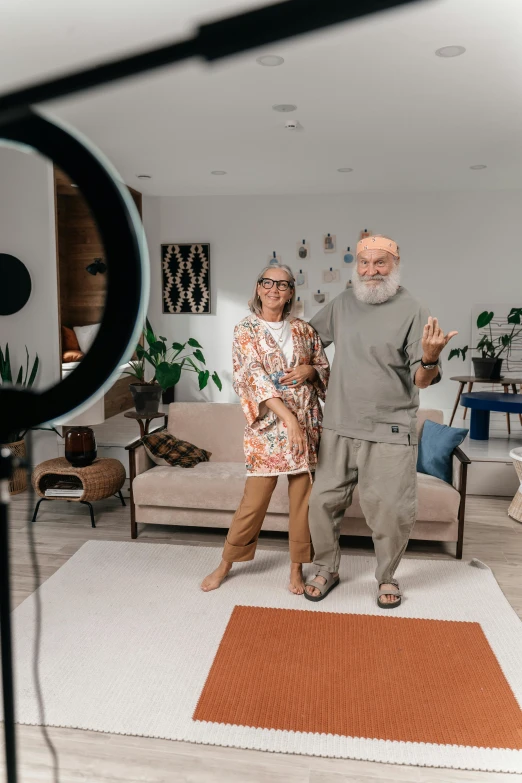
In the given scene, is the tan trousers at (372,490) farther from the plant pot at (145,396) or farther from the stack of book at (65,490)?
the plant pot at (145,396)

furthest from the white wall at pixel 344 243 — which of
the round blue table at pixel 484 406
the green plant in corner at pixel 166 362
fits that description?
the round blue table at pixel 484 406

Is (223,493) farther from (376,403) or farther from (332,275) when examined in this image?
(332,275)

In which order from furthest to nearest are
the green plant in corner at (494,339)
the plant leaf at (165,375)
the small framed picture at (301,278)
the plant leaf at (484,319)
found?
the small framed picture at (301,278)
the plant leaf at (484,319)
the green plant in corner at (494,339)
the plant leaf at (165,375)

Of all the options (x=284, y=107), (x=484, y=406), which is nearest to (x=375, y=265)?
(x=284, y=107)

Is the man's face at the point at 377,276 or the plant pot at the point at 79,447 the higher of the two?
the man's face at the point at 377,276

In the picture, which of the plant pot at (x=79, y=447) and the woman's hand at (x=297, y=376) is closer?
the woman's hand at (x=297, y=376)

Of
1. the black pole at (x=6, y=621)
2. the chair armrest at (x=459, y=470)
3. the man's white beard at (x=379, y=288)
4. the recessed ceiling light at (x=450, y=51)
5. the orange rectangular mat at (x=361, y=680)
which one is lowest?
the orange rectangular mat at (x=361, y=680)

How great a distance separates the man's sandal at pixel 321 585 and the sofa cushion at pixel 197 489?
55 centimetres

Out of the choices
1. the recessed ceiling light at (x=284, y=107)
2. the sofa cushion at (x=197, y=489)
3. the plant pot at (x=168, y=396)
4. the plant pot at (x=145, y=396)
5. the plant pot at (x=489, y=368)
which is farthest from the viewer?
the plant pot at (x=168, y=396)

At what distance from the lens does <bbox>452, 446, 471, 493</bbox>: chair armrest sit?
3166 millimetres

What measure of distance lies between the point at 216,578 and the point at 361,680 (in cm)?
88

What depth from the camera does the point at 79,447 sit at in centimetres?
371

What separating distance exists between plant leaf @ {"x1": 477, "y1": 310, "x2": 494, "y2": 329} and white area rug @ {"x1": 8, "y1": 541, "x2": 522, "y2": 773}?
3910mm

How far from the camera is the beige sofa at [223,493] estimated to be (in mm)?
3201
